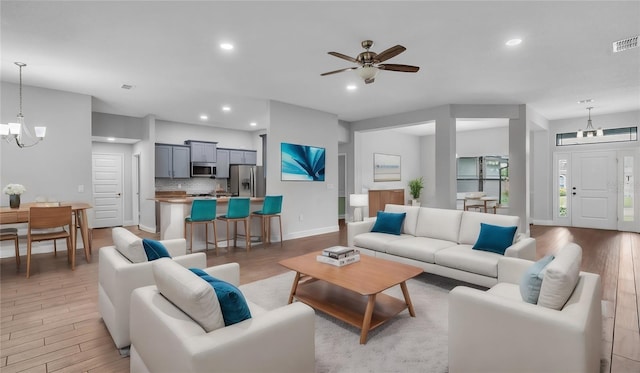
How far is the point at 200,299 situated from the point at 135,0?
8.70 ft

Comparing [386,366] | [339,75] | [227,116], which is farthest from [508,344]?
[227,116]

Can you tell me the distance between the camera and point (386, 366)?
6.76 ft

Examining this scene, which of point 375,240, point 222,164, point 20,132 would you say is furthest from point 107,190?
point 375,240

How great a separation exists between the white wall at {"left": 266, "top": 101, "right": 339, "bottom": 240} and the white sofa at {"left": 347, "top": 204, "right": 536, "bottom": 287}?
2.11 metres

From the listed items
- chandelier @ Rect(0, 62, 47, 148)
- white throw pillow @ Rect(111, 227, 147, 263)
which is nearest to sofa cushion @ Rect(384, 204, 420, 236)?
white throw pillow @ Rect(111, 227, 147, 263)

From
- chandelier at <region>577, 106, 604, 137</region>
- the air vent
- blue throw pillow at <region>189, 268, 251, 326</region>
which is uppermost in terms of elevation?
the air vent

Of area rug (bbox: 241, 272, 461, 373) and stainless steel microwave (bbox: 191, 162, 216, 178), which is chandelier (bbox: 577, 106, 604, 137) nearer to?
area rug (bbox: 241, 272, 461, 373)

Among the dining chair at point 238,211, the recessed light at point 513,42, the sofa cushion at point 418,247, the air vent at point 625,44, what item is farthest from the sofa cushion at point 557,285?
the dining chair at point 238,211

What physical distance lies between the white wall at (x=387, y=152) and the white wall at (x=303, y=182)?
4.12 feet

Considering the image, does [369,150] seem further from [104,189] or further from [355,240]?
[104,189]

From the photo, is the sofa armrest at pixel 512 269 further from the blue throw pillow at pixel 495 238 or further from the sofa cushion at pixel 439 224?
the sofa cushion at pixel 439 224

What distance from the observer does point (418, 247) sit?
3697 mm

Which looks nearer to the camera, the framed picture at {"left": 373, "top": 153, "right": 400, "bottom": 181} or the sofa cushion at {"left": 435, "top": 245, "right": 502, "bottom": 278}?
the sofa cushion at {"left": 435, "top": 245, "right": 502, "bottom": 278}

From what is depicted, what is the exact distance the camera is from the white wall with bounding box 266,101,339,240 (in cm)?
606
